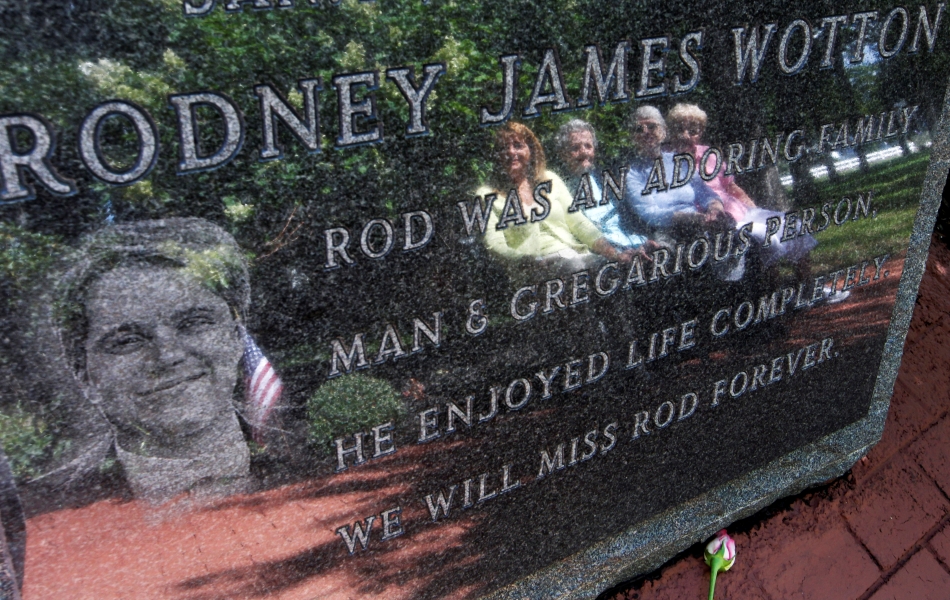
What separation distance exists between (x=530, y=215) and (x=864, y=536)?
79.2 inches

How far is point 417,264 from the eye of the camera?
60.0 inches

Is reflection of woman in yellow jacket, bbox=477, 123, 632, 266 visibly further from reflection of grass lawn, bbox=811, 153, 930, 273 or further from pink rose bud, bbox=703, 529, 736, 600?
pink rose bud, bbox=703, 529, 736, 600

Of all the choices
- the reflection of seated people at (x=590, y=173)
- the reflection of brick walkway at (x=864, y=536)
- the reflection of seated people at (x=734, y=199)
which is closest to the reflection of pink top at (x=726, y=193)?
the reflection of seated people at (x=734, y=199)

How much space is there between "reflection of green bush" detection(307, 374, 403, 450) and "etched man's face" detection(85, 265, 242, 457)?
7.5 inches

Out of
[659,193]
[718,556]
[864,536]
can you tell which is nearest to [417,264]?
[659,193]

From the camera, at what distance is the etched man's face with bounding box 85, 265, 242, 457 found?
4.23ft

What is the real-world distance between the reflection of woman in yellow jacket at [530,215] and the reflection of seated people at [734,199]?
32cm

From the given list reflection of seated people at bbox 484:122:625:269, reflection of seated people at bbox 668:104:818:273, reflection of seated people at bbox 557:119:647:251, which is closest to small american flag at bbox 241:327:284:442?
reflection of seated people at bbox 484:122:625:269

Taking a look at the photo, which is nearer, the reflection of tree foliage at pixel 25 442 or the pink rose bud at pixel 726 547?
the reflection of tree foliage at pixel 25 442

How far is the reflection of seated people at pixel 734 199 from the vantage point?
5.66 ft

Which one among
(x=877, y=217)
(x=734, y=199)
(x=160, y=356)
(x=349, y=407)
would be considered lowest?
(x=349, y=407)

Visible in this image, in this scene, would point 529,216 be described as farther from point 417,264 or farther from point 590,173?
point 417,264

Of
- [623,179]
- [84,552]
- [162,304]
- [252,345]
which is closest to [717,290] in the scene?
[623,179]

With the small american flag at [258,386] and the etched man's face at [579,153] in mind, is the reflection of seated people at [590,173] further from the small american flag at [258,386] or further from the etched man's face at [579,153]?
the small american flag at [258,386]
